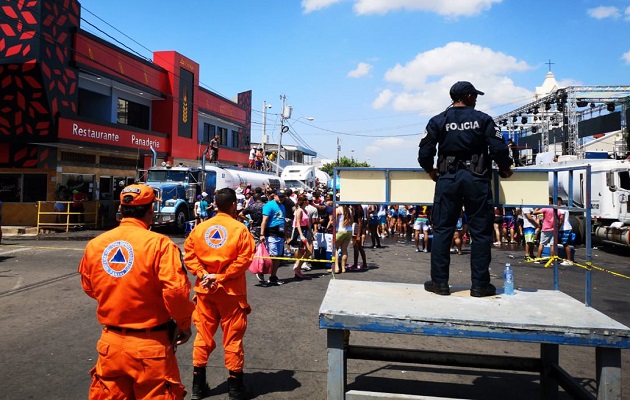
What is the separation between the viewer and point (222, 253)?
4.27 m

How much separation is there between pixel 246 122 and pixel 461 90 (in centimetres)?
3909

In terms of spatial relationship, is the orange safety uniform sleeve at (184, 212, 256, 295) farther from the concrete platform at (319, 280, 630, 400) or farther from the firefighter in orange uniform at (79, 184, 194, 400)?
the firefighter in orange uniform at (79, 184, 194, 400)

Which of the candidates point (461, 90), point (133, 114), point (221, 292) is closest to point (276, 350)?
point (221, 292)

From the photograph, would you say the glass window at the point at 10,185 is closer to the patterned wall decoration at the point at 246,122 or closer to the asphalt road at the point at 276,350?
the asphalt road at the point at 276,350

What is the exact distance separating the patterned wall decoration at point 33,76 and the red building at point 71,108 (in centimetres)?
4

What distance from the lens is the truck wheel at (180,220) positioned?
19.4 meters

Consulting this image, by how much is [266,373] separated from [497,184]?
3.00 m

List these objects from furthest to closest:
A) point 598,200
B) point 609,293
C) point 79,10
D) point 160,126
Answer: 1. point 160,126
2. point 79,10
3. point 598,200
4. point 609,293

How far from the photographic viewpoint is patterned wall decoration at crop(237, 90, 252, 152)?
1617 inches

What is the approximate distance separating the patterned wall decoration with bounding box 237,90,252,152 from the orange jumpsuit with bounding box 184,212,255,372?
36815 mm

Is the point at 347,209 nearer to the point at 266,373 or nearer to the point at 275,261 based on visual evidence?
the point at 275,261

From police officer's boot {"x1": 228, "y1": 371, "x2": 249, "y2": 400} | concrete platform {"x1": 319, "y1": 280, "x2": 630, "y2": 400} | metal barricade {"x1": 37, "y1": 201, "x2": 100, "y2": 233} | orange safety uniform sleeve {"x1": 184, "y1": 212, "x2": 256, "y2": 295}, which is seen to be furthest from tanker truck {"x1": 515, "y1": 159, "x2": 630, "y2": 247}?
metal barricade {"x1": 37, "y1": 201, "x2": 100, "y2": 233}

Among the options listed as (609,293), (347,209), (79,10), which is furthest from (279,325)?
(79,10)

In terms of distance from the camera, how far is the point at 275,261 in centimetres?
958
